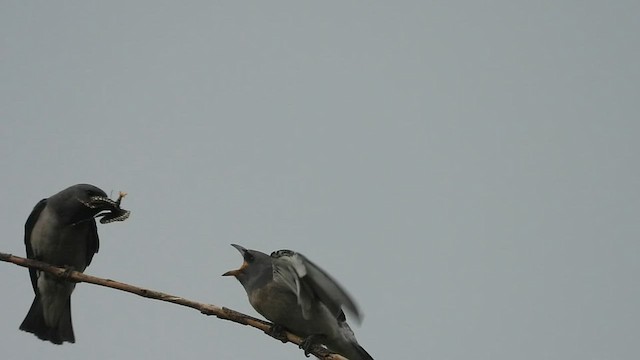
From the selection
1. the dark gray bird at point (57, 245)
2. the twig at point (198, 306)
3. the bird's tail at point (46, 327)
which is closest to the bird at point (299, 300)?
the twig at point (198, 306)

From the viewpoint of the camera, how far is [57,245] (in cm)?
1015

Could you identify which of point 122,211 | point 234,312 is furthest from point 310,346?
point 122,211

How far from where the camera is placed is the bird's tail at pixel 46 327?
392 inches

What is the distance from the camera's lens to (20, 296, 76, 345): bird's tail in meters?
9.96

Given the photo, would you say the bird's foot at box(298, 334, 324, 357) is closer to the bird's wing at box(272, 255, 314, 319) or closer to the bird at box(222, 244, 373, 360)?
the bird at box(222, 244, 373, 360)

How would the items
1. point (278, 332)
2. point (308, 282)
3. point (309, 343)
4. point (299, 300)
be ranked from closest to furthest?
point (299, 300), point (308, 282), point (309, 343), point (278, 332)

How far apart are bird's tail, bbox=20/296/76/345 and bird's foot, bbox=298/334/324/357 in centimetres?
407

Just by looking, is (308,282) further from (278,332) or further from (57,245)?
(57,245)

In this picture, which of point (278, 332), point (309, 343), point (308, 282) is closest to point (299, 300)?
point (308, 282)

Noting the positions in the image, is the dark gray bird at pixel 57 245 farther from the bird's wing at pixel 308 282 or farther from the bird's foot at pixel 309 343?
the bird's foot at pixel 309 343

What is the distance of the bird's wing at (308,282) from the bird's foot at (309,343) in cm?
34

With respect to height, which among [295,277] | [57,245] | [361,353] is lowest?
[57,245]

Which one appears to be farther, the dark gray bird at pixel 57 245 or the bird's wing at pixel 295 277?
the dark gray bird at pixel 57 245

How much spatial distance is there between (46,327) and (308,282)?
15.4 ft
